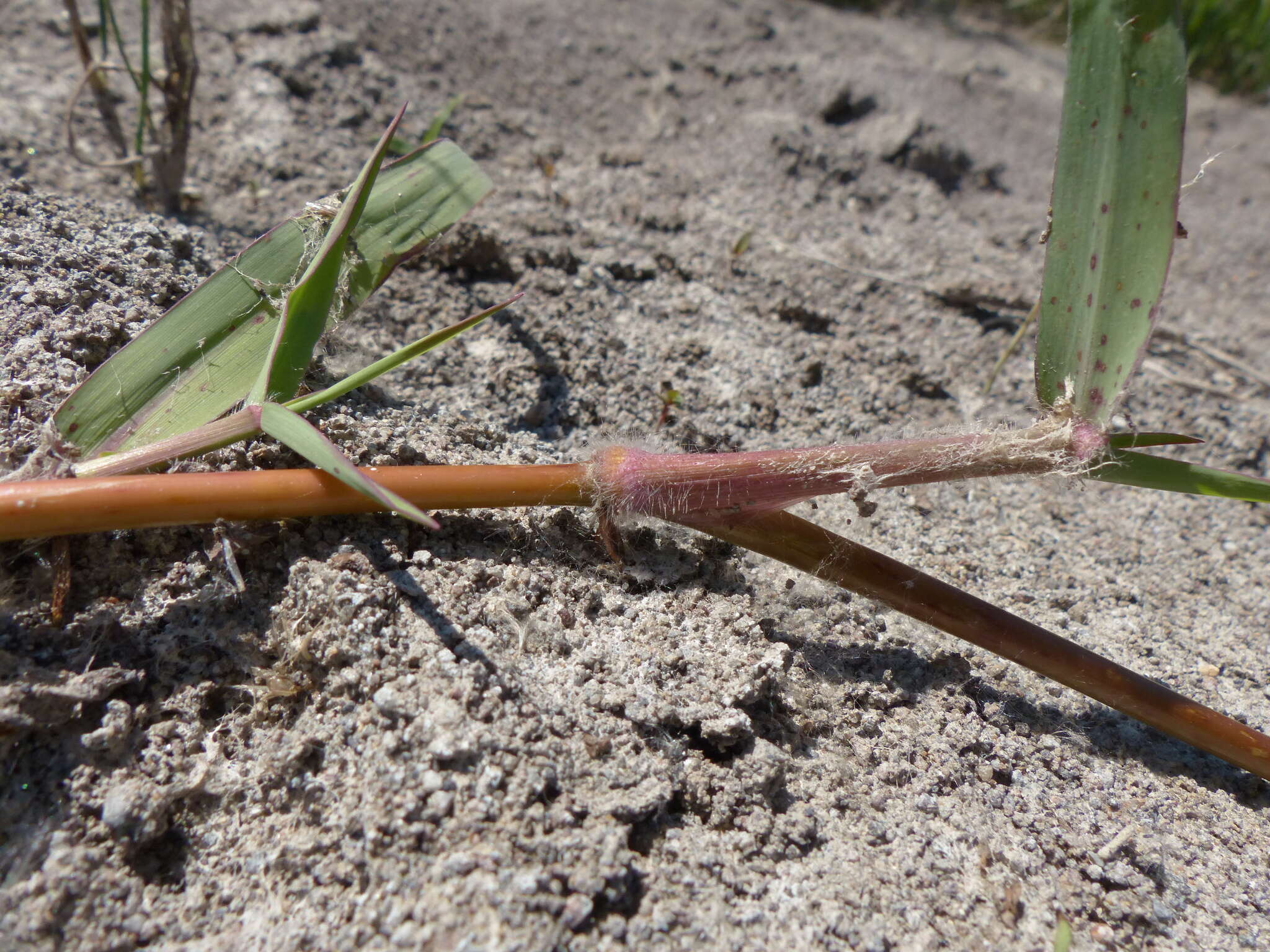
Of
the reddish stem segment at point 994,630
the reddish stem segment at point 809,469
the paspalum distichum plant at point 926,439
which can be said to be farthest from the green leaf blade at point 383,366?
the reddish stem segment at point 994,630

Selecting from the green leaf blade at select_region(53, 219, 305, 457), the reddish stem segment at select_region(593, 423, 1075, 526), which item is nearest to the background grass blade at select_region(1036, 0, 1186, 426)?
the reddish stem segment at select_region(593, 423, 1075, 526)

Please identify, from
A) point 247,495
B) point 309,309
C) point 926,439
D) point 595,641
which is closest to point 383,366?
point 309,309

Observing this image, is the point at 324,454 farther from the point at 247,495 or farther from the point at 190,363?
the point at 190,363

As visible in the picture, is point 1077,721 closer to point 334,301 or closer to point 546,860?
point 546,860

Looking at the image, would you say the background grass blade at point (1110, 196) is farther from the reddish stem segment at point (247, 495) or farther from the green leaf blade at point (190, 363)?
the green leaf blade at point (190, 363)

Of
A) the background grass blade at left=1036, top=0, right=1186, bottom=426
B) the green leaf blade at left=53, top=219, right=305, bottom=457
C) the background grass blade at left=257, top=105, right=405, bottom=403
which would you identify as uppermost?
the background grass blade at left=1036, top=0, right=1186, bottom=426

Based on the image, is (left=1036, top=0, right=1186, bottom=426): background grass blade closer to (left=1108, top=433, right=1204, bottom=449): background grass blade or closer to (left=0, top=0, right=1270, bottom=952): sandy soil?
(left=1108, top=433, right=1204, bottom=449): background grass blade
